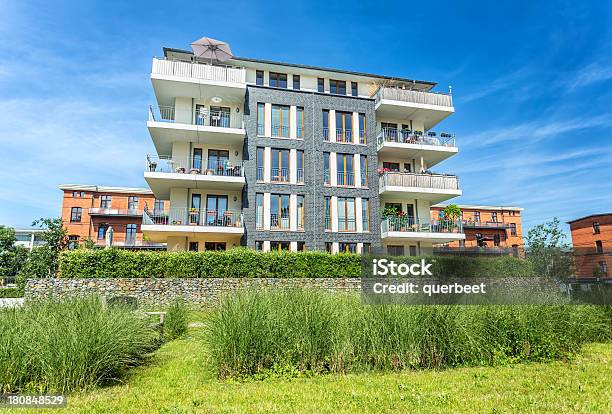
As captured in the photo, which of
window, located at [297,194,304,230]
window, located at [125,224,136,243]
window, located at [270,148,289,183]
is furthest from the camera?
window, located at [125,224,136,243]

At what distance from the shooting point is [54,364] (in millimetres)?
5230

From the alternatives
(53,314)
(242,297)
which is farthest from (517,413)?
(53,314)

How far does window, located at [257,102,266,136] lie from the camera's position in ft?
76.2

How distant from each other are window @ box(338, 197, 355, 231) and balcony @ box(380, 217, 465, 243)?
1968 millimetres

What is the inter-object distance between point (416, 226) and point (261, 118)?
1181cm

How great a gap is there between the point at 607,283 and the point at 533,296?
4370mm

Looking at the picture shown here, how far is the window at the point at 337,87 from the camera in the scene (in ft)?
84.8

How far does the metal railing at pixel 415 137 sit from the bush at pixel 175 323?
1817 cm

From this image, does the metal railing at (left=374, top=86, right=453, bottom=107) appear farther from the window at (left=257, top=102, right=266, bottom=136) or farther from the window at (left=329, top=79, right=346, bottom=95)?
the window at (left=257, top=102, right=266, bottom=136)

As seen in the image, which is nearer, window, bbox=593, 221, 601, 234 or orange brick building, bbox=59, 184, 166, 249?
window, bbox=593, 221, 601, 234

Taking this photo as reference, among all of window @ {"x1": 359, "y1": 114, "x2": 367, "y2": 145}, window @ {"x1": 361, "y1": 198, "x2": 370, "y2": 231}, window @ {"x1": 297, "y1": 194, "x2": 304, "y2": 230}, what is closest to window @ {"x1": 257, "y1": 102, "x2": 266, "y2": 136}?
window @ {"x1": 297, "y1": 194, "x2": 304, "y2": 230}

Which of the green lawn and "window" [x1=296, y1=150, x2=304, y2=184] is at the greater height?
"window" [x1=296, y1=150, x2=304, y2=184]

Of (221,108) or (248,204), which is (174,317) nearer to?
(248,204)

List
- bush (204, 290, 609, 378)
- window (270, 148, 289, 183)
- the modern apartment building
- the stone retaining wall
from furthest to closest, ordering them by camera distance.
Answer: window (270, 148, 289, 183), the modern apartment building, the stone retaining wall, bush (204, 290, 609, 378)
